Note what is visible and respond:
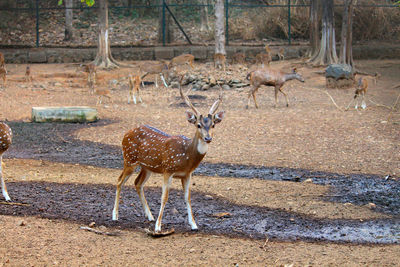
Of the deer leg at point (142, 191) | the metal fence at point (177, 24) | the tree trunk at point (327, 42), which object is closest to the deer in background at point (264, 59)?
the tree trunk at point (327, 42)

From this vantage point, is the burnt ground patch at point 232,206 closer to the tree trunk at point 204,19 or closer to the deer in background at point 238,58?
the deer in background at point 238,58

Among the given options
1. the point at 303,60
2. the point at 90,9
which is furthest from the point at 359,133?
the point at 90,9

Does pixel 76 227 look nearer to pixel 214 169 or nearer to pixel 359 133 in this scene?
pixel 214 169

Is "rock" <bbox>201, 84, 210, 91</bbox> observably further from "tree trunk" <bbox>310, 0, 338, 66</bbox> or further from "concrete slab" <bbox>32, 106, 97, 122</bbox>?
"concrete slab" <bbox>32, 106, 97, 122</bbox>

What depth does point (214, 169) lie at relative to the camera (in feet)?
35.8

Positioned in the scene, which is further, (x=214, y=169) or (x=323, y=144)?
(x=323, y=144)

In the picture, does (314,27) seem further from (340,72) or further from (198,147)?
(198,147)

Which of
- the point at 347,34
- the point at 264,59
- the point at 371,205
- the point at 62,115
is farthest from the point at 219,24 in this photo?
the point at 371,205

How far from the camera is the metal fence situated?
27766 millimetres

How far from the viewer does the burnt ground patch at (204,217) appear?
7105mm

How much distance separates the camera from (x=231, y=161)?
11461mm

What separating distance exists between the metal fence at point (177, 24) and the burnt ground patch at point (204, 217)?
1826 centimetres

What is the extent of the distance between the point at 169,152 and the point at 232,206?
1.77 meters

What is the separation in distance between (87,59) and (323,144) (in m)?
15.3
